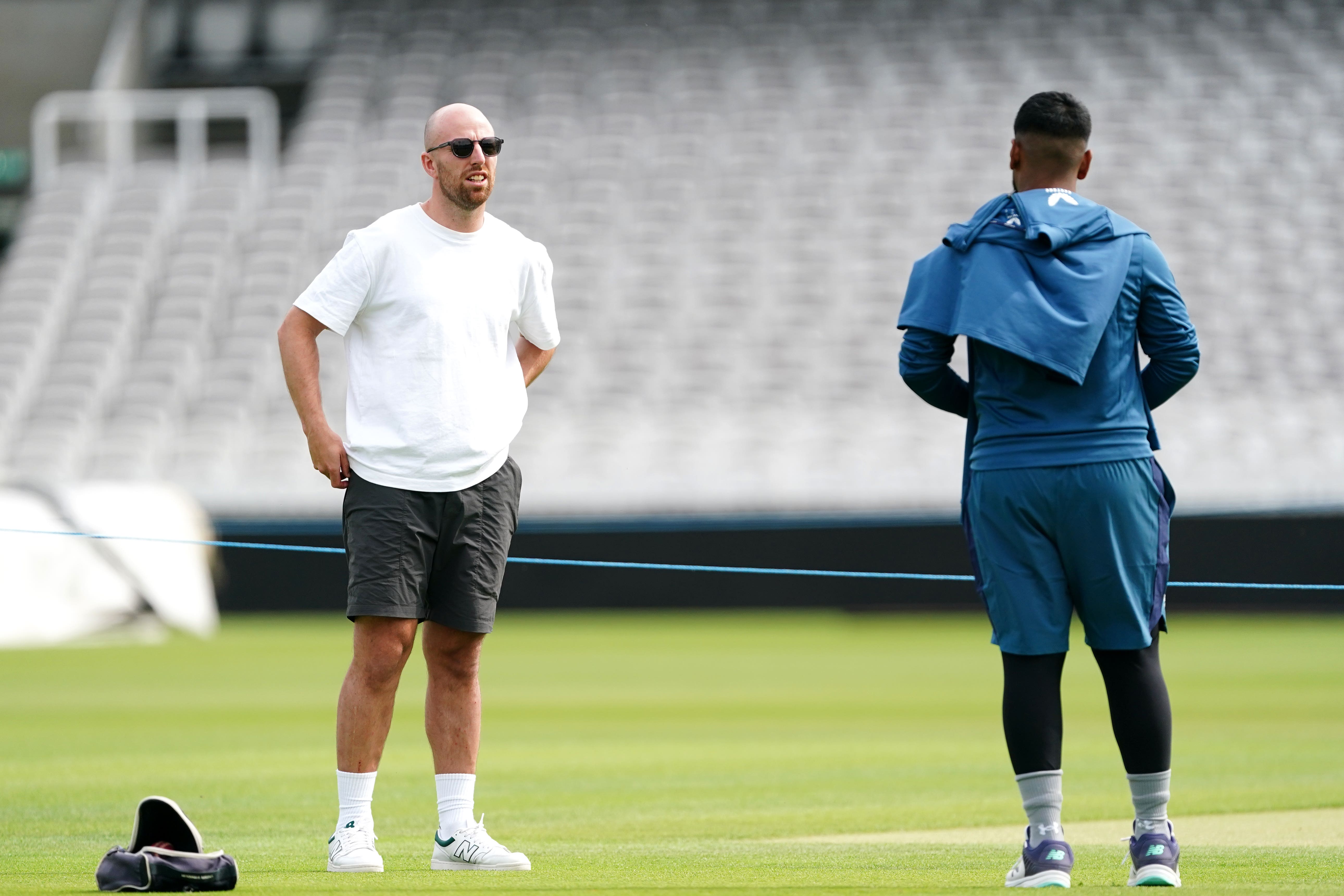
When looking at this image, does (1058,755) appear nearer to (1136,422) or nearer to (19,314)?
(1136,422)

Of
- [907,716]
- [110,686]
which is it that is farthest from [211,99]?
[907,716]

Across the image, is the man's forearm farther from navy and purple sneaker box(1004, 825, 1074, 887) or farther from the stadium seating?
the stadium seating

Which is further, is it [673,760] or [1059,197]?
[673,760]

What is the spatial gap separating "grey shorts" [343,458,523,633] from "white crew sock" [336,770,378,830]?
16.4 inches

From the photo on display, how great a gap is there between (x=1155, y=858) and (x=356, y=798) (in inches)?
80.4

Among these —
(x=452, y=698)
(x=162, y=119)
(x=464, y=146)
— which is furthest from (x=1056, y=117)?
(x=162, y=119)

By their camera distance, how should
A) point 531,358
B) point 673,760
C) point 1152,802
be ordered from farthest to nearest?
point 673,760, point 531,358, point 1152,802

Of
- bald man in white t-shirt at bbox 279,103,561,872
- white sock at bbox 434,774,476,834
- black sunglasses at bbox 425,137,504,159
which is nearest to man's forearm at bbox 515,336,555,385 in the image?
bald man in white t-shirt at bbox 279,103,561,872

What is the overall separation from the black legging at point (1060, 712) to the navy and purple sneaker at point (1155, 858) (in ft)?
0.48

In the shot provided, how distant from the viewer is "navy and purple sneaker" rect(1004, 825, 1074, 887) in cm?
448

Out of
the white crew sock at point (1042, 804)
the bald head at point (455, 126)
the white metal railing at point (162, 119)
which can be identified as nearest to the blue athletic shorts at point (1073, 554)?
the white crew sock at point (1042, 804)

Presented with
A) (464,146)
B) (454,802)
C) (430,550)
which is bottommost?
(454,802)

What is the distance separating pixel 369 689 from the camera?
201 inches

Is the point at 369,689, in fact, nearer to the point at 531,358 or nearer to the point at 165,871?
the point at 165,871
